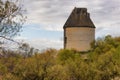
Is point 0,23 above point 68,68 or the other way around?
above

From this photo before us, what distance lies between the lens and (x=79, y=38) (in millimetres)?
64500

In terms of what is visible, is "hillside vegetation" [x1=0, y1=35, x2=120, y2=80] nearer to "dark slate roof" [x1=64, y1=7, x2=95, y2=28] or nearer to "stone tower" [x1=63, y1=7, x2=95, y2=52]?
"stone tower" [x1=63, y1=7, x2=95, y2=52]

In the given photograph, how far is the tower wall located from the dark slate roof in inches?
23.4

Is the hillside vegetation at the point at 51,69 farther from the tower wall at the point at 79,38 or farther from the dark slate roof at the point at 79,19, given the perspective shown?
the dark slate roof at the point at 79,19

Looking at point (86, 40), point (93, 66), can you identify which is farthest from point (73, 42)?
point (93, 66)

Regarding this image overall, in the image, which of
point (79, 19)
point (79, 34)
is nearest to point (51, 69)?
point (79, 34)

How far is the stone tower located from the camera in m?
64.3

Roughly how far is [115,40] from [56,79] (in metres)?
31.7

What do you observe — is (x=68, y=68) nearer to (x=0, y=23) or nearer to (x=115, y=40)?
(x=0, y=23)

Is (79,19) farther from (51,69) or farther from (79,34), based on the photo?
(51,69)

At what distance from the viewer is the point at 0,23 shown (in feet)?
64.6

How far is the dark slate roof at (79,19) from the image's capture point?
64.9 m

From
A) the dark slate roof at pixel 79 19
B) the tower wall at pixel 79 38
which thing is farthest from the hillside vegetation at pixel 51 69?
the dark slate roof at pixel 79 19

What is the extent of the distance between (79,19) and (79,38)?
3263mm
